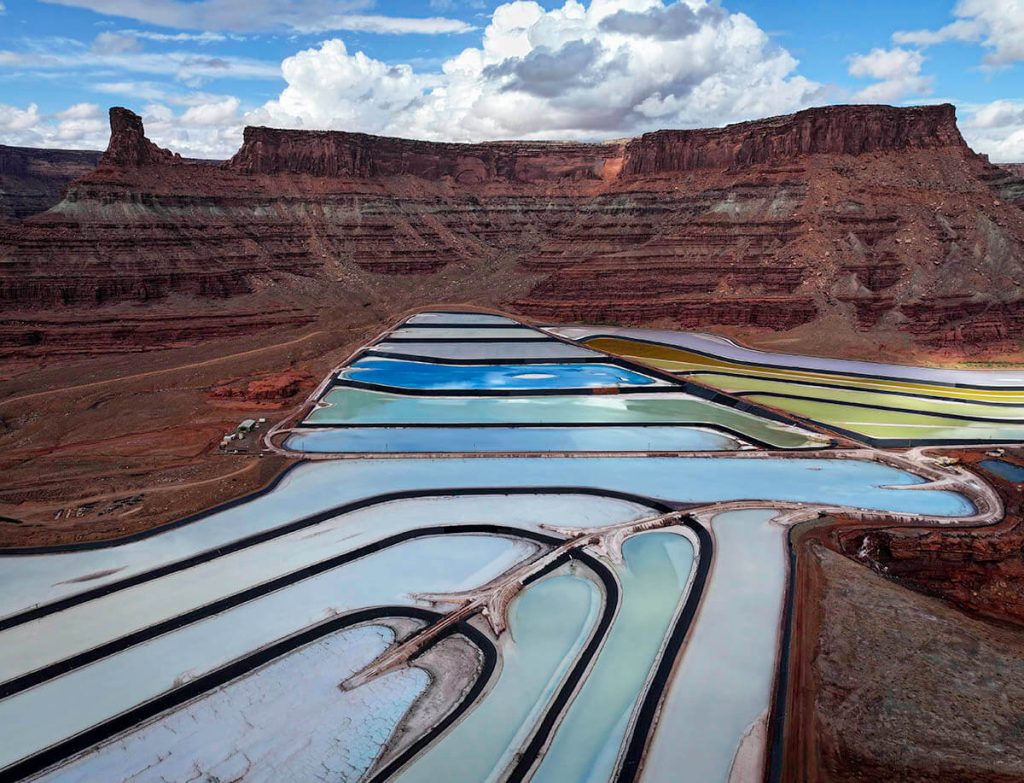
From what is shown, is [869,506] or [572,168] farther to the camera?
[572,168]

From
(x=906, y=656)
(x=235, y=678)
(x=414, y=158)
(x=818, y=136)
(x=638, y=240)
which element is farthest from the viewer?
(x=414, y=158)

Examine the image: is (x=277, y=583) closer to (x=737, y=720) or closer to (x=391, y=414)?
(x=737, y=720)

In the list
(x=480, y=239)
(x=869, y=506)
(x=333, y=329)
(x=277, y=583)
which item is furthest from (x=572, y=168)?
(x=277, y=583)

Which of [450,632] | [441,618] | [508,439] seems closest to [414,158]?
[508,439]

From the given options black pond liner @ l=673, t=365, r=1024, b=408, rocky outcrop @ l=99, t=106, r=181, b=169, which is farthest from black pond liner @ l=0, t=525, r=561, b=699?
rocky outcrop @ l=99, t=106, r=181, b=169

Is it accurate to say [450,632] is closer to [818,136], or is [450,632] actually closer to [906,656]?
[906,656]
